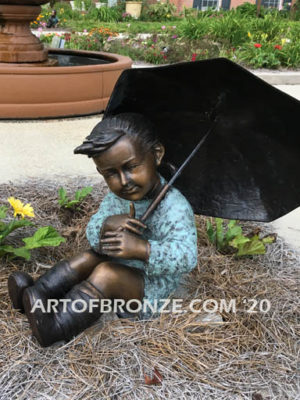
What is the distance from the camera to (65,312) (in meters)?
1.80

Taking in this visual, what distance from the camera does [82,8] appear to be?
65.1 ft

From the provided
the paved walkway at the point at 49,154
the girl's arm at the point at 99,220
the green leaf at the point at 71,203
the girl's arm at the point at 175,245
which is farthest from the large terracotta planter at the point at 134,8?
the girl's arm at the point at 175,245

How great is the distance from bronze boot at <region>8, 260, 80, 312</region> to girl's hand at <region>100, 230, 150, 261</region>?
30 cm

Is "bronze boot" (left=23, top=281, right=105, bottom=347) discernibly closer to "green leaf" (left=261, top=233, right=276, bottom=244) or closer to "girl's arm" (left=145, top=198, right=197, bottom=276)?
"girl's arm" (left=145, top=198, right=197, bottom=276)

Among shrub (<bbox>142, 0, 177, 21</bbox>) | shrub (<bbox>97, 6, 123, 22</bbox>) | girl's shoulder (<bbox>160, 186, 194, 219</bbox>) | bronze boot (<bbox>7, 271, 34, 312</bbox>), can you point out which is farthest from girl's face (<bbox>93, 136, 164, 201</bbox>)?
shrub (<bbox>142, 0, 177, 21</bbox>)

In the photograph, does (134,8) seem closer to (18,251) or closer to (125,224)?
(18,251)

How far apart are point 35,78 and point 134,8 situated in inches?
641

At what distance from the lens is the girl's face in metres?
1.71

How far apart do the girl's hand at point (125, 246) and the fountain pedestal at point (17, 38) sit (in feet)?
15.7

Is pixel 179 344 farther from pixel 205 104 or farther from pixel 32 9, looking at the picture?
pixel 32 9

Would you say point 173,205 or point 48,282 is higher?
point 173,205

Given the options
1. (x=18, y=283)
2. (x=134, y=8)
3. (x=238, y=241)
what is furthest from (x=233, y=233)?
(x=134, y=8)

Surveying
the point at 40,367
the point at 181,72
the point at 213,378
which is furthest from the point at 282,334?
the point at 181,72

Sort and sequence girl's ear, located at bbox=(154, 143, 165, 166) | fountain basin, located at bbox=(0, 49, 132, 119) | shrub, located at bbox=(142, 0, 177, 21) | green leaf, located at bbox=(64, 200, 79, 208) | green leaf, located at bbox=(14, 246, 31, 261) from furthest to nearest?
shrub, located at bbox=(142, 0, 177, 21), fountain basin, located at bbox=(0, 49, 132, 119), green leaf, located at bbox=(64, 200, 79, 208), green leaf, located at bbox=(14, 246, 31, 261), girl's ear, located at bbox=(154, 143, 165, 166)
